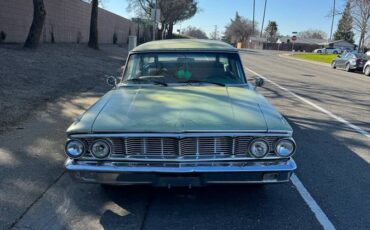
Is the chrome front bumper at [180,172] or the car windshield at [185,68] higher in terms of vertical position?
the car windshield at [185,68]

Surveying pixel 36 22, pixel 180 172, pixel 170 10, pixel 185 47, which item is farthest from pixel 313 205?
pixel 170 10

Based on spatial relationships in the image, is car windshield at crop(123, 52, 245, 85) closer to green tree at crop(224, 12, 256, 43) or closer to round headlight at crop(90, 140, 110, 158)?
round headlight at crop(90, 140, 110, 158)

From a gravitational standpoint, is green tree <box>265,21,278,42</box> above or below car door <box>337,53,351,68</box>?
above

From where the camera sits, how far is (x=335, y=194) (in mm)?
4590

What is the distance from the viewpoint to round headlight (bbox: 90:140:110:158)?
3770 mm

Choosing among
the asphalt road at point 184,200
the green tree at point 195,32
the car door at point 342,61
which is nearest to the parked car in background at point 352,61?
the car door at point 342,61

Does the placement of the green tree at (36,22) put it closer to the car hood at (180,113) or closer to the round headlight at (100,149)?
the car hood at (180,113)

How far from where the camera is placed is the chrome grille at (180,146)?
3736 mm

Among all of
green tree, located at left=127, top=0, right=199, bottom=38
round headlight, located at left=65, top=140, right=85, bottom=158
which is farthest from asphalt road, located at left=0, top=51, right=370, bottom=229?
green tree, located at left=127, top=0, right=199, bottom=38

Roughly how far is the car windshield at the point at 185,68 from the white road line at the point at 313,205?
4.97 ft

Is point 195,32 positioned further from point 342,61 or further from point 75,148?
point 75,148

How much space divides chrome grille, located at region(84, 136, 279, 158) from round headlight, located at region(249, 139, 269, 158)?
4cm

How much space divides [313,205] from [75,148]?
2527mm

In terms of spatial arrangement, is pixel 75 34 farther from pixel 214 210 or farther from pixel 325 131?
pixel 214 210
